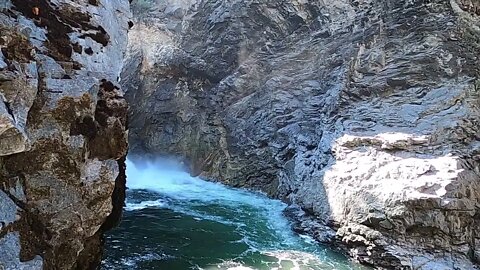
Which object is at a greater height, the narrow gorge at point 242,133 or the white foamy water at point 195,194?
the narrow gorge at point 242,133

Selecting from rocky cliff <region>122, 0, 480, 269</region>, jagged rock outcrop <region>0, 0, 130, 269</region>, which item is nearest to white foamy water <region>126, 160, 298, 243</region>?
rocky cliff <region>122, 0, 480, 269</region>

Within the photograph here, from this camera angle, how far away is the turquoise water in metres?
18.9

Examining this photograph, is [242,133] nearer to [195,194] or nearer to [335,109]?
[195,194]

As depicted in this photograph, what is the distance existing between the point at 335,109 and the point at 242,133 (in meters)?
9.48

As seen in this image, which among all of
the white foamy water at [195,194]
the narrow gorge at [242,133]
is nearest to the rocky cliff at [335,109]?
the narrow gorge at [242,133]

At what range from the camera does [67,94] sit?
44.9 feet

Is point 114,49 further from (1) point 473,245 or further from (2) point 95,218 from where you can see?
(1) point 473,245

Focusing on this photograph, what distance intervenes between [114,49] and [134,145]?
2659 cm

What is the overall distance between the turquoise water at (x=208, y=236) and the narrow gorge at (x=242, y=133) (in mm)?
148

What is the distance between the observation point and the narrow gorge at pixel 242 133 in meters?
13.3

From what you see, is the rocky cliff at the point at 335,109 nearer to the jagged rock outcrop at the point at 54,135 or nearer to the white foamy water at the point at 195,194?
the white foamy water at the point at 195,194

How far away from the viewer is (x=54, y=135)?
13250mm

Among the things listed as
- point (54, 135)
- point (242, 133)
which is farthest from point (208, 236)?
point (242, 133)

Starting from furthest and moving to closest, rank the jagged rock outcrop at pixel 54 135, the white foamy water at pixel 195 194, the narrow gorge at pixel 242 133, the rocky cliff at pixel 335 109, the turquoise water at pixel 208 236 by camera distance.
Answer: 1. the white foamy water at pixel 195 194
2. the rocky cliff at pixel 335 109
3. the turquoise water at pixel 208 236
4. the narrow gorge at pixel 242 133
5. the jagged rock outcrop at pixel 54 135
